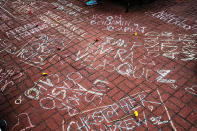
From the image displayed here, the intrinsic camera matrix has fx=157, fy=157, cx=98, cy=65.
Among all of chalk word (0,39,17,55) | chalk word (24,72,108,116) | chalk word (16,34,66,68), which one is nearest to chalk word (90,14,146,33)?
chalk word (16,34,66,68)

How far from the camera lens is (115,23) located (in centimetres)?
554

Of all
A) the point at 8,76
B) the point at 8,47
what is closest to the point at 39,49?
the point at 8,47

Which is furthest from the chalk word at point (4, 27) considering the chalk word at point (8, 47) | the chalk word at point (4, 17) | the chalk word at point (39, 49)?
the chalk word at point (39, 49)

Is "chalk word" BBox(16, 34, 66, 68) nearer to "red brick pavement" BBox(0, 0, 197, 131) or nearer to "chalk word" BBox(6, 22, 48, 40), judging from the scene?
"red brick pavement" BBox(0, 0, 197, 131)

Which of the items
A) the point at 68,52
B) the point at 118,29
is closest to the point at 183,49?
the point at 118,29

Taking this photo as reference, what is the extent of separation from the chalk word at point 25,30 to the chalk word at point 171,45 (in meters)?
3.64

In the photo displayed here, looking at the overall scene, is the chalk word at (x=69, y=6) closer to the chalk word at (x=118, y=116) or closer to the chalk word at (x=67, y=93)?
the chalk word at (x=67, y=93)

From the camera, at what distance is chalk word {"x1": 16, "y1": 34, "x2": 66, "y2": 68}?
4.34 meters

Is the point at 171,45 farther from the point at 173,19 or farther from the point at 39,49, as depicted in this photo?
the point at 39,49

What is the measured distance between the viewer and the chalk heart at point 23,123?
9.70 feet

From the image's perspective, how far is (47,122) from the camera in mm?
3018

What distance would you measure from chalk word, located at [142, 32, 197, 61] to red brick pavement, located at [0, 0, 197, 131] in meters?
0.03

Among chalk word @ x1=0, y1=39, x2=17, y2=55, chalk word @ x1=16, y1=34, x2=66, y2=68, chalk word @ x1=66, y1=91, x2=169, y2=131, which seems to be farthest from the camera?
chalk word @ x1=0, y1=39, x2=17, y2=55

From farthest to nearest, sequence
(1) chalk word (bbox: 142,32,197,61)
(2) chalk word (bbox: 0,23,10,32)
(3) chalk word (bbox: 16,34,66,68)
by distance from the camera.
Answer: (2) chalk word (bbox: 0,23,10,32), (3) chalk word (bbox: 16,34,66,68), (1) chalk word (bbox: 142,32,197,61)
